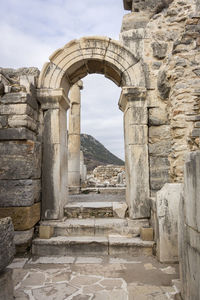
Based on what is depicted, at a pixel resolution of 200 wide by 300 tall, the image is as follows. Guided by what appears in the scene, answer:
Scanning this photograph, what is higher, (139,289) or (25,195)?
(25,195)

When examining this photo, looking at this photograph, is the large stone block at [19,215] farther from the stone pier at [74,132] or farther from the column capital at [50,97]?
the stone pier at [74,132]

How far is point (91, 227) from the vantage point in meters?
3.69

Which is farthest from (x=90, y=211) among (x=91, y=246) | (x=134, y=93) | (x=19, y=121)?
(x=134, y=93)

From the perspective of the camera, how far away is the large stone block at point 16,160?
3447 millimetres

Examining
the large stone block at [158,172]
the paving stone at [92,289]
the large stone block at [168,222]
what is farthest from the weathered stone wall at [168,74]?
the paving stone at [92,289]

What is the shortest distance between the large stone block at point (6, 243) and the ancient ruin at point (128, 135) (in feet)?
4.51

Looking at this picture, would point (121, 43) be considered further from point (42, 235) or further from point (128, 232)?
point (42, 235)

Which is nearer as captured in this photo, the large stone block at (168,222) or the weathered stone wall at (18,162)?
the large stone block at (168,222)

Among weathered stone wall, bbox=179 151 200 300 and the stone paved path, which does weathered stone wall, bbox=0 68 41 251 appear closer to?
the stone paved path

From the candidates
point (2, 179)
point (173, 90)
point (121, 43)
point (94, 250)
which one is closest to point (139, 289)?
point (94, 250)

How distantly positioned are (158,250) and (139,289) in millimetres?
821

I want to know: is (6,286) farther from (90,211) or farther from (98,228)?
(90,211)

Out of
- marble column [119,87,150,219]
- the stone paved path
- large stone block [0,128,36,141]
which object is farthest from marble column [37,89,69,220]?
marble column [119,87,150,219]

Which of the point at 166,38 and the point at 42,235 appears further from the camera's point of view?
the point at 166,38
